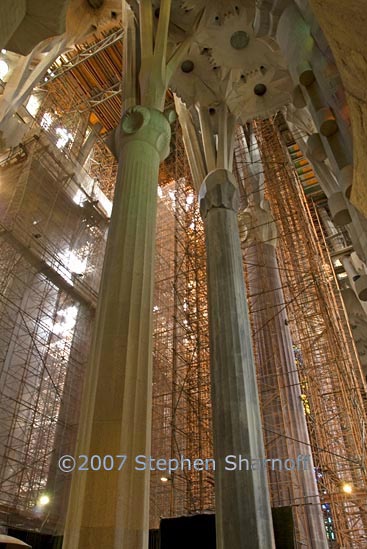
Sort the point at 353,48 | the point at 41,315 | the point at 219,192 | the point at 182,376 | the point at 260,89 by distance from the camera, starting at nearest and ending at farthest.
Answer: the point at 353,48
the point at 219,192
the point at 260,89
the point at 41,315
the point at 182,376

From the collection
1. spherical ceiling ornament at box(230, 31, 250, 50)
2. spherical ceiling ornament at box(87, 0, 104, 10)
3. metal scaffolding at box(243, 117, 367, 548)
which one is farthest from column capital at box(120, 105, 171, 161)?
spherical ceiling ornament at box(87, 0, 104, 10)

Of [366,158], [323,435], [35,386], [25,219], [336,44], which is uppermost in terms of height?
[25,219]

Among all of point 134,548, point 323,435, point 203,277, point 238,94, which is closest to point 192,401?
point 323,435

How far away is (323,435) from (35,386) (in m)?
6.92

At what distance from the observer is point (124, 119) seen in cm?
676

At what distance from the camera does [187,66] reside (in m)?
10.5

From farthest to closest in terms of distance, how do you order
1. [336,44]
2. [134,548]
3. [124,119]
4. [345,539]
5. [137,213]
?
1. [345,539]
2. [124,119]
3. [137,213]
4. [134,548]
5. [336,44]

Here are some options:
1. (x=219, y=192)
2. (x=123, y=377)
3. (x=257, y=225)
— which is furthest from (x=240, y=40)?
(x=123, y=377)

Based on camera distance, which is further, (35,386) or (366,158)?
(35,386)

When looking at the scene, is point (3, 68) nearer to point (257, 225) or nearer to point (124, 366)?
point (257, 225)

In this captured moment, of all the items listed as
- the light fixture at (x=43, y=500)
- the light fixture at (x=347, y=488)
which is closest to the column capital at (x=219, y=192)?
the light fixture at (x=347, y=488)

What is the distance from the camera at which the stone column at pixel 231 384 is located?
562 centimetres

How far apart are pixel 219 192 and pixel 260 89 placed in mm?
3549

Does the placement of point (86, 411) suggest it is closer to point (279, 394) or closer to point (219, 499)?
point (219, 499)
